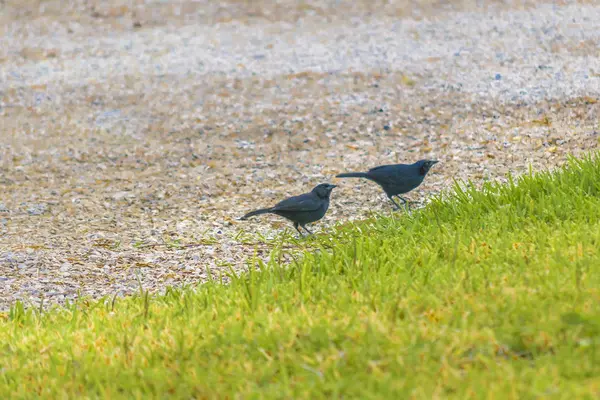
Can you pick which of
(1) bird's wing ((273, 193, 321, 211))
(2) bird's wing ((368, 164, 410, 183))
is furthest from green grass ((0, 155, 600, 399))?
(2) bird's wing ((368, 164, 410, 183))

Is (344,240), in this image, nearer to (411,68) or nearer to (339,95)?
(339,95)

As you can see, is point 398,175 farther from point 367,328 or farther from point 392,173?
point 367,328

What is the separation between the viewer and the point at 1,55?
547 inches

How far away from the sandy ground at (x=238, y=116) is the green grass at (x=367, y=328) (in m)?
1.21

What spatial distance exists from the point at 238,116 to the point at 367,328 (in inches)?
264

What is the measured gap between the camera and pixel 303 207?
22.0 ft

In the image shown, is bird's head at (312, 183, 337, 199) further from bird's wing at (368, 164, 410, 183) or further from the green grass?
the green grass

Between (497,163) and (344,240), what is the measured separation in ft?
8.06

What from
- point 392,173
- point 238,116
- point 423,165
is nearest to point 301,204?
point 392,173

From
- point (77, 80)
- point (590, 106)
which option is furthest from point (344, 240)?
point (77, 80)

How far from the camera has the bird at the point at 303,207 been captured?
22.0ft

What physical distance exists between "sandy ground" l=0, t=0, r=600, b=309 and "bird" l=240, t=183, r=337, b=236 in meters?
0.45

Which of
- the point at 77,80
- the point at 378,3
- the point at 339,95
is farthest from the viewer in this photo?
the point at 378,3

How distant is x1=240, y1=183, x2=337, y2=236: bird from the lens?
22.0 feet
